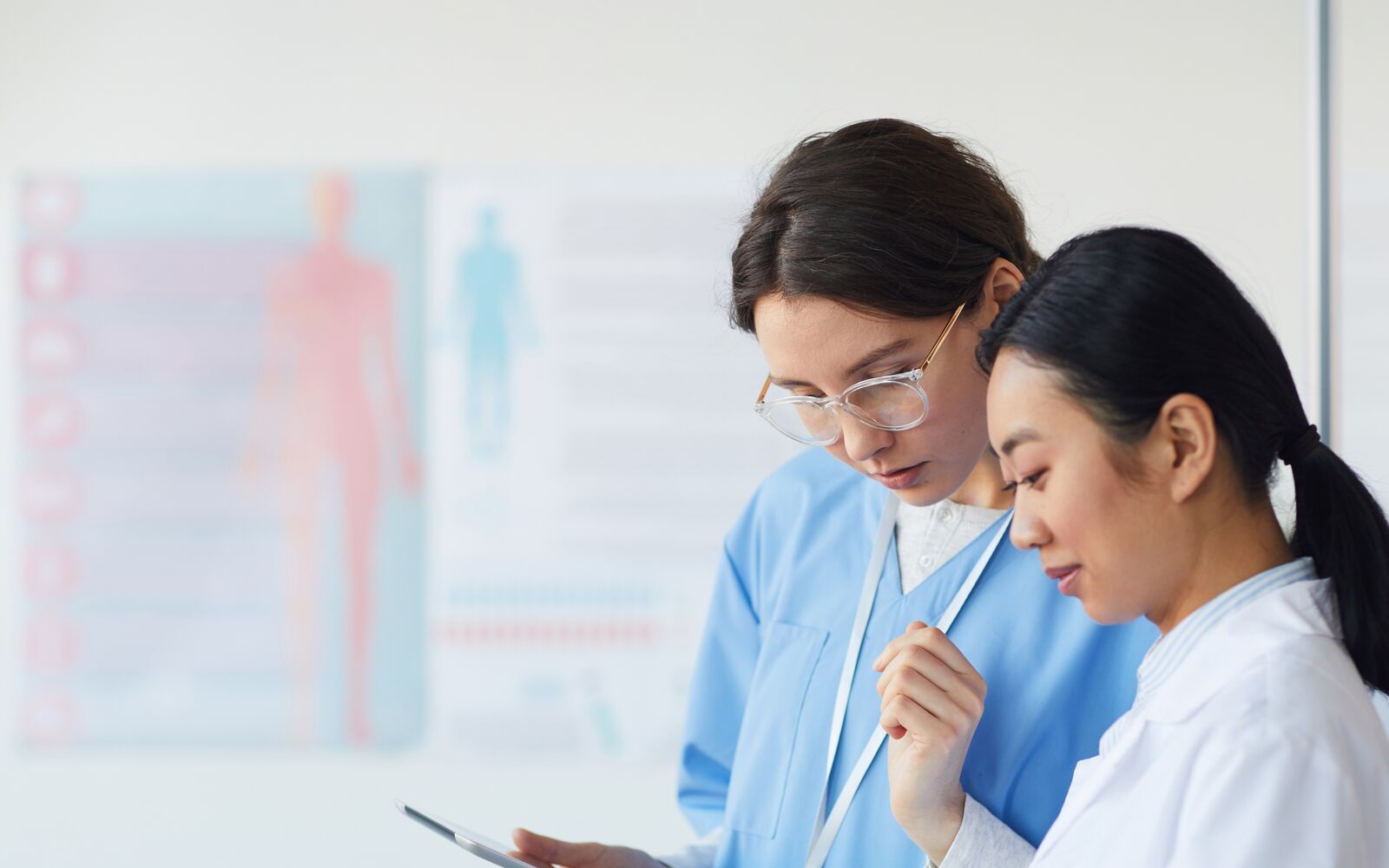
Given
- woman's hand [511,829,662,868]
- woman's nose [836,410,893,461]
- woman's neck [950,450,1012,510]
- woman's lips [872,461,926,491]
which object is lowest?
woman's hand [511,829,662,868]

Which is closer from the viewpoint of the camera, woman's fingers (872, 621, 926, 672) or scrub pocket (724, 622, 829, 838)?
woman's fingers (872, 621, 926, 672)

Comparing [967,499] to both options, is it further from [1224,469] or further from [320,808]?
[320,808]

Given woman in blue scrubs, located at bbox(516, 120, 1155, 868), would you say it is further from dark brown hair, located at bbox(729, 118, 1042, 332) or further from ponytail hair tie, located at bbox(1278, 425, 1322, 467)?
ponytail hair tie, located at bbox(1278, 425, 1322, 467)

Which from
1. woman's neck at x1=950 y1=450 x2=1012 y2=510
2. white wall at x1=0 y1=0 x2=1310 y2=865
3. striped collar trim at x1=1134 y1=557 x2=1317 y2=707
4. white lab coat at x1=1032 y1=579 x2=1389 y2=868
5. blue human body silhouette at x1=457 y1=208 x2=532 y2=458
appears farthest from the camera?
blue human body silhouette at x1=457 y1=208 x2=532 y2=458

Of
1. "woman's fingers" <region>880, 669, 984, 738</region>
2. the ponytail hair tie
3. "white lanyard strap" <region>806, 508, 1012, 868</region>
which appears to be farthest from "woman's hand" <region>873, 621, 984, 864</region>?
the ponytail hair tie

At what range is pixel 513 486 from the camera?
7.62 ft

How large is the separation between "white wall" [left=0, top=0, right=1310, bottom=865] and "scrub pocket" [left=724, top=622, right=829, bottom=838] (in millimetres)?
1132

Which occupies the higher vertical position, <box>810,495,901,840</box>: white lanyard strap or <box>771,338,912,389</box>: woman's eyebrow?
<box>771,338,912,389</box>: woman's eyebrow

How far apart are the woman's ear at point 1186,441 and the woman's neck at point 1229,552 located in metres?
0.05

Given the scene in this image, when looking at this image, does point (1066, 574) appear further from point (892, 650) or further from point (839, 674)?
point (839, 674)

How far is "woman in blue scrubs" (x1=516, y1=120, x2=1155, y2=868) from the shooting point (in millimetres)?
1021

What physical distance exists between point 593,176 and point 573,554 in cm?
81

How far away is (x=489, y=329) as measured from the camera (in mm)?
2326

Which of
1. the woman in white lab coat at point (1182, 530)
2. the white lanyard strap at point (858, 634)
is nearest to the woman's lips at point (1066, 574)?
the woman in white lab coat at point (1182, 530)
